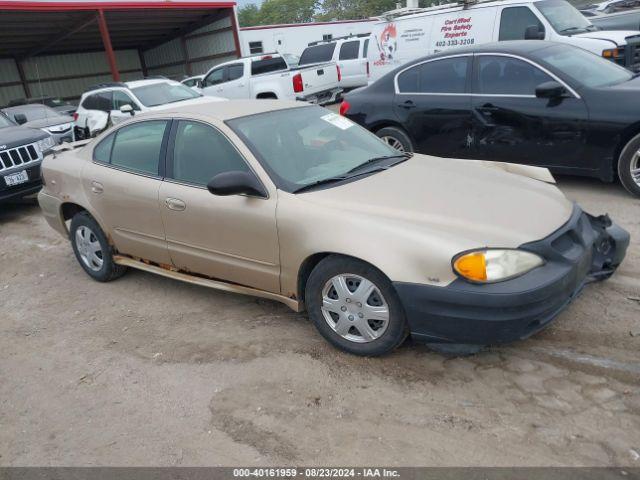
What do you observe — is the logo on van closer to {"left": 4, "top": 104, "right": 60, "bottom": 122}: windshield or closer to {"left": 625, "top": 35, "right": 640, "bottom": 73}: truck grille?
{"left": 625, "top": 35, "right": 640, "bottom": 73}: truck grille

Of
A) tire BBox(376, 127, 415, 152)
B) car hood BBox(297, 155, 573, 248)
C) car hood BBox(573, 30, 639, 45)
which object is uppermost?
car hood BBox(573, 30, 639, 45)

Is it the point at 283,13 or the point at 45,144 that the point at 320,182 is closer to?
the point at 45,144

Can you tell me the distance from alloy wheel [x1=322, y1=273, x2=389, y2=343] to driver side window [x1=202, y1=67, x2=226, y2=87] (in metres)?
13.5

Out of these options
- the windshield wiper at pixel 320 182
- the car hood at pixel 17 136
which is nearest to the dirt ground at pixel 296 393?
the windshield wiper at pixel 320 182

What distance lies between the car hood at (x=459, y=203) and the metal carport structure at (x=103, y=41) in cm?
1703

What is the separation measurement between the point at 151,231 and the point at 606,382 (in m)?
3.28

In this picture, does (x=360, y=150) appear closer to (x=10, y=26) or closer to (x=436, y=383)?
(x=436, y=383)

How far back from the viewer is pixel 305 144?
3.95 meters

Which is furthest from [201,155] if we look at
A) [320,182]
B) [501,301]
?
[501,301]

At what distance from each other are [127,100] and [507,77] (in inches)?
331

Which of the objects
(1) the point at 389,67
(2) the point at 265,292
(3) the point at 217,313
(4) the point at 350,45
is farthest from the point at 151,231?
(4) the point at 350,45

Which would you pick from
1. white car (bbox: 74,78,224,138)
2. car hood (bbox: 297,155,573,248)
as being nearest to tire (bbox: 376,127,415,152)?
car hood (bbox: 297,155,573,248)

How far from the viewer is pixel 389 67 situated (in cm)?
1171

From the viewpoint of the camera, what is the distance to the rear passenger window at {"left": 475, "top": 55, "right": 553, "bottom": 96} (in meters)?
5.84
